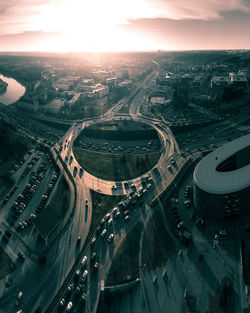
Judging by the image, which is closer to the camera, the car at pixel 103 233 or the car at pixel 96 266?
the car at pixel 96 266

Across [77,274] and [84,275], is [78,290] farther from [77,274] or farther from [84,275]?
[77,274]

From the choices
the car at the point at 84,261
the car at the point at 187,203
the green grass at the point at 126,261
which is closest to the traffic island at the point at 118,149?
the car at the point at 187,203

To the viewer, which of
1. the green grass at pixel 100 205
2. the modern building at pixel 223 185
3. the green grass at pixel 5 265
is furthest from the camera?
the green grass at pixel 100 205

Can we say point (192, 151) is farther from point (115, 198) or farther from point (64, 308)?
point (64, 308)

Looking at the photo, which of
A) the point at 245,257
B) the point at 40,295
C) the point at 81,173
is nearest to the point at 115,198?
the point at 81,173

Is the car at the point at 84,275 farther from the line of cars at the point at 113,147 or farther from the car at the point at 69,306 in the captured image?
the line of cars at the point at 113,147

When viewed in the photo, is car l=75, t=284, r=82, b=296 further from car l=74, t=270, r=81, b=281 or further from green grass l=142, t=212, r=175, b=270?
green grass l=142, t=212, r=175, b=270

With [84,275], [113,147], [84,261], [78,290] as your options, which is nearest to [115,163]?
[113,147]

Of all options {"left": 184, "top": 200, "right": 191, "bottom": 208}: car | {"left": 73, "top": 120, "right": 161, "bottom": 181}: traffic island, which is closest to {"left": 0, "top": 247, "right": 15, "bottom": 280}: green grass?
{"left": 73, "top": 120, "right": 161, "bottom": 181}: traffic island
